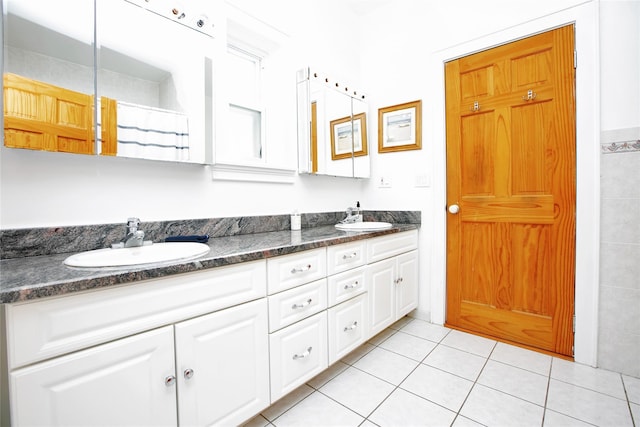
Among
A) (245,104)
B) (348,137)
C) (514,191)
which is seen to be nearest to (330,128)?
(348,137)

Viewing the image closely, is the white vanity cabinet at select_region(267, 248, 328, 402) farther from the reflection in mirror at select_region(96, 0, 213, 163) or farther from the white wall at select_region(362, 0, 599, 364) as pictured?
the white wall at select_region(362, 0, 599, 364)

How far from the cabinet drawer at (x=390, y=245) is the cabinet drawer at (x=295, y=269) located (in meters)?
0.45

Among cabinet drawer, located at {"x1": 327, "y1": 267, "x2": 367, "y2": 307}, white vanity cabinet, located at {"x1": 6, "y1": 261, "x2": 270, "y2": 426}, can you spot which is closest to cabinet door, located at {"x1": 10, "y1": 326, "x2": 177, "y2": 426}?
white vanity cabinet, located at {"x1": 6, "y1": 261, "x2": 270, "y2": 426}

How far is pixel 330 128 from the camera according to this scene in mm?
2281

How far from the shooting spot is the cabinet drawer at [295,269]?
1217mm

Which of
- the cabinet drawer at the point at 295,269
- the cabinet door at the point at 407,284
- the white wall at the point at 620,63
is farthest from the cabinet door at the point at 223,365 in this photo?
the white wall at the point at 620,63

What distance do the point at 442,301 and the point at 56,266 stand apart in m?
2.34

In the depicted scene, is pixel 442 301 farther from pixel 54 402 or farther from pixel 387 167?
pixel 54 402

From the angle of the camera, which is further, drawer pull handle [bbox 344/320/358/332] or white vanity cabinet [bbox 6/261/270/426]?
drawer pull handle [bbox 344/320/358/332]

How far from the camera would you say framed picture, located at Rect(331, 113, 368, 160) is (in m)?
2.33

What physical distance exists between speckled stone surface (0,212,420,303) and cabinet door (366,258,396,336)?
0.81 ft

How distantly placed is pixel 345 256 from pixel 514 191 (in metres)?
1.30

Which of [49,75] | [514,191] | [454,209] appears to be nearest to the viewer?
[49,75]

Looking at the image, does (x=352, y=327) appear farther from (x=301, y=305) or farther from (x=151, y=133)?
(x=151, y=133)
